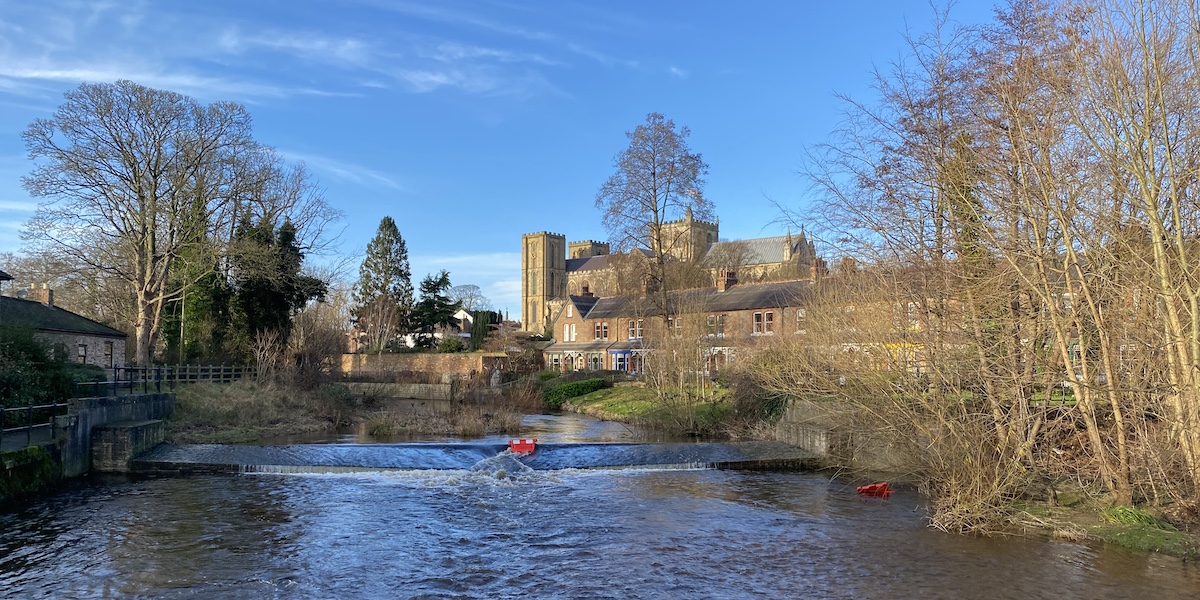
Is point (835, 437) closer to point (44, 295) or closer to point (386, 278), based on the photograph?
point (44, 295)

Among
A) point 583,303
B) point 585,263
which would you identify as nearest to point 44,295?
point 583,303

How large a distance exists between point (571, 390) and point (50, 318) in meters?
23.5

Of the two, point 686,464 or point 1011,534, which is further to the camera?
point 686,464

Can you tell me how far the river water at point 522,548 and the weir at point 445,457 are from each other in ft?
5.23

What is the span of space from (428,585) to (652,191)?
28.0 meters

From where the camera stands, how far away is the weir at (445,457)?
18266 mm

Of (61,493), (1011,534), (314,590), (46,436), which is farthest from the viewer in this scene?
(46,436)

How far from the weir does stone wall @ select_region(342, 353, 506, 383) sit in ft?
92.4

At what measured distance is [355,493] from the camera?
15859mm

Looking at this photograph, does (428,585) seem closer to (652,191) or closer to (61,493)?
(61,493)

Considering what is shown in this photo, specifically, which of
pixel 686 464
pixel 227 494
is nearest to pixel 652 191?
pixel 686 464

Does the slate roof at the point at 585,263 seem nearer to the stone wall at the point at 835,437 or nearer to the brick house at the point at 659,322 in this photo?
the brick house at the point at 659,322

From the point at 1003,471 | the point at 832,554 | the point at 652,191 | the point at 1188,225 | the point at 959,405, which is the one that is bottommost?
the point at 832,554

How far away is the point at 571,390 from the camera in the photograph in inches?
1597
